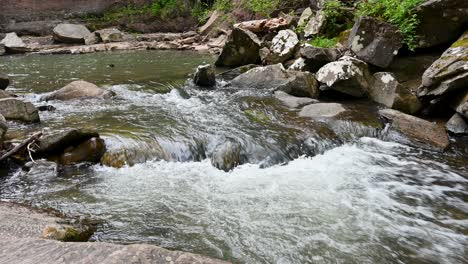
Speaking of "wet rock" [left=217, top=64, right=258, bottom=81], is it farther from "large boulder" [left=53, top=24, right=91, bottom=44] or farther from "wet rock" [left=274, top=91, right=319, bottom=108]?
"large boulder" [left=53, top=24, right=91, bottom=44]

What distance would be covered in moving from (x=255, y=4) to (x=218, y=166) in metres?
12.1

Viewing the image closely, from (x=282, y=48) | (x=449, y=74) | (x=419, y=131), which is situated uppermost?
(x=449, y=74)

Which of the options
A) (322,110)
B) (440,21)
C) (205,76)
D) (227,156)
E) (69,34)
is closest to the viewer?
(227,156)

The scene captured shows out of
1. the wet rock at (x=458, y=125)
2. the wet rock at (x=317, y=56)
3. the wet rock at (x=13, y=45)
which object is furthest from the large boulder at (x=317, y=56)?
the wet rock at (x=13, y=45)

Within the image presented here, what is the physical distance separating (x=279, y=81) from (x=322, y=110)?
5.99ft

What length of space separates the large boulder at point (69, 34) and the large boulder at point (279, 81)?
13928 millimetres

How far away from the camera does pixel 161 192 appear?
441 centimetres

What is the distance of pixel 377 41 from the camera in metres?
7.56

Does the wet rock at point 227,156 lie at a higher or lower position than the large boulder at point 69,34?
higher

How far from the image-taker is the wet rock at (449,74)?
5.92m

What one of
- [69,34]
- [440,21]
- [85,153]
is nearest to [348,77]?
[440,21]

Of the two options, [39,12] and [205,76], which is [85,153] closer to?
[205,76]

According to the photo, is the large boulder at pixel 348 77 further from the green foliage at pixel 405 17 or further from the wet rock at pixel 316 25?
the wet rock at pixel 316 25

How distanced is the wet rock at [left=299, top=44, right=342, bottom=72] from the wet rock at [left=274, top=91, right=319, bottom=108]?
3.73ft
